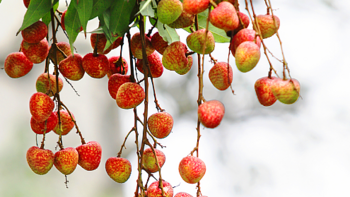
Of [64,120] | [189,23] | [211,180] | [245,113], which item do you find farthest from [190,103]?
[189,23]

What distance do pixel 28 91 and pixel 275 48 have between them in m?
1.08

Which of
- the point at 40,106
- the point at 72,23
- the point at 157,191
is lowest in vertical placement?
the point at 157,191

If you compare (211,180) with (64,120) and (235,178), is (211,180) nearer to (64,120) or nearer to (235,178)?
(235,178)

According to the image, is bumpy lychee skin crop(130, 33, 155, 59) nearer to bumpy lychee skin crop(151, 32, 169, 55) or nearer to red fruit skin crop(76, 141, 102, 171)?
bumpy lychee skin crop(151, 32, 169, 55)

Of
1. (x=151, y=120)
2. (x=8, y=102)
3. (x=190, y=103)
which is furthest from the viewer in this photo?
(x=190, y=103)

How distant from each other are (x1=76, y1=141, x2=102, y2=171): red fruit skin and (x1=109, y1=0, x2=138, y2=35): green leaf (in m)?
0.18

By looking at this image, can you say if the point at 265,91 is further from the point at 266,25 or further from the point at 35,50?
the point at 35,50


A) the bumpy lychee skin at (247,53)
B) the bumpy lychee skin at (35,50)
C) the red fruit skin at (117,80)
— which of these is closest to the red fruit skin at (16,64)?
the bumpy lychee skin at (35,50)

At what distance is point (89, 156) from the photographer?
459 millimetres

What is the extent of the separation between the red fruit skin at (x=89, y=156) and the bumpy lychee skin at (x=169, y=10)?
0.23m

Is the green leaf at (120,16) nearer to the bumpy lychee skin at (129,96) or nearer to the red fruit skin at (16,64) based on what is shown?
the bumpy lychee skin at (129,96)

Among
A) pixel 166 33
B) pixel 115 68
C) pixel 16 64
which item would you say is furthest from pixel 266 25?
pixel 16 64

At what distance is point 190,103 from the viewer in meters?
1.58

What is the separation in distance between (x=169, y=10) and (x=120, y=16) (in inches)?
3.6
